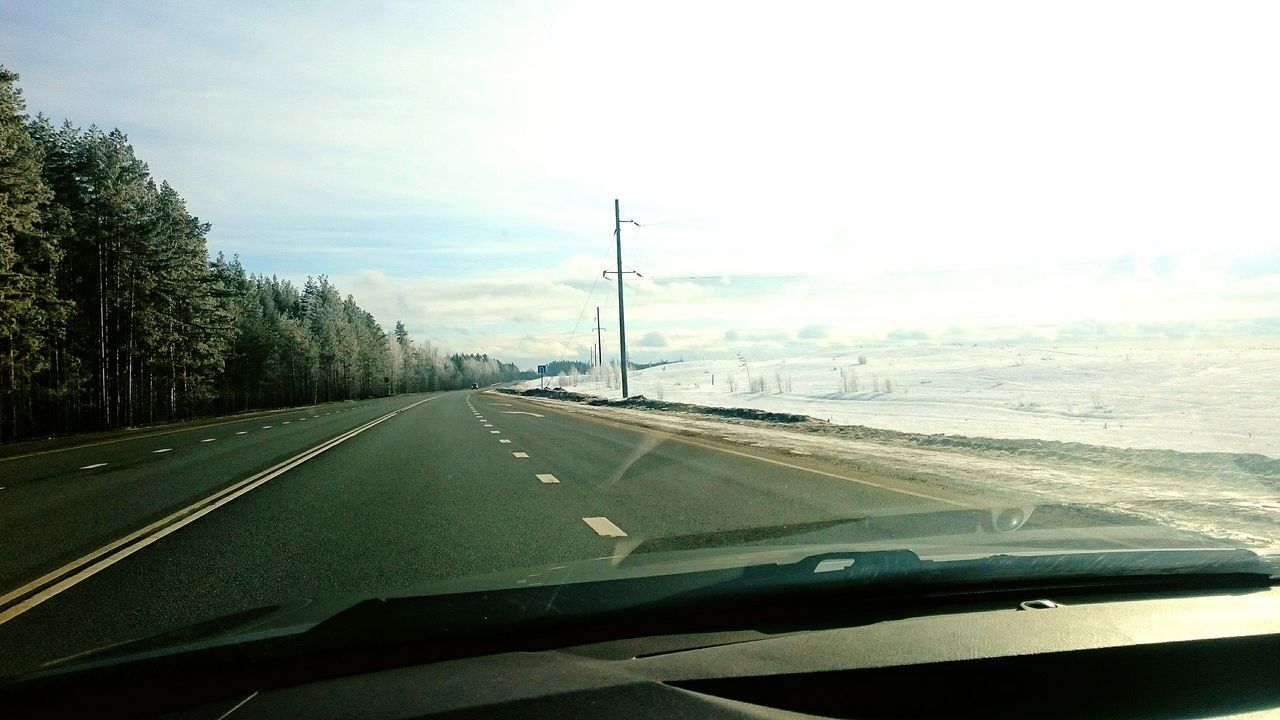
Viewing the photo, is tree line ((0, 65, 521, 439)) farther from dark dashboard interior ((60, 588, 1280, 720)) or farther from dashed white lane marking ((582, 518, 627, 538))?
dark dashboard interior ((60, 588, 1280, 720))

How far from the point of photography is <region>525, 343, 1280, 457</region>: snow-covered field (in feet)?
62.1

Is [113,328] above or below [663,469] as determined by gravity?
above

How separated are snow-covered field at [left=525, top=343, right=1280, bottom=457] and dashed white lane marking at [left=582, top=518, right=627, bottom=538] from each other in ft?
38.6

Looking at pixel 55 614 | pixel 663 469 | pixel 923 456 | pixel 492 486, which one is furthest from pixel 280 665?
pixel 923 456

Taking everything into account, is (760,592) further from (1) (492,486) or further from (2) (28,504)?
(2) (28,504)

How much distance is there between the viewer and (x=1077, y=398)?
3084cm

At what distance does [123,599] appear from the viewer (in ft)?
19.4

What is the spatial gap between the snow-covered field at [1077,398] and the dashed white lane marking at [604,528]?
38.6 feet

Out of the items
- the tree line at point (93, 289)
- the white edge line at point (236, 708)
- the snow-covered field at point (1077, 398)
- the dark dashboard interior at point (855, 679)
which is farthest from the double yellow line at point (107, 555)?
the tree line at point (93, 289)

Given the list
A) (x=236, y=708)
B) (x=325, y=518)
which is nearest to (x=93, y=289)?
(x=325, y=518)

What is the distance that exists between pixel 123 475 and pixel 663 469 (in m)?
9.33

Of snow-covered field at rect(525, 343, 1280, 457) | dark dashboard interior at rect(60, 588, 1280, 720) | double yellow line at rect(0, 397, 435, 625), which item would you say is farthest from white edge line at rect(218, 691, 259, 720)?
snow-covered field at rect(525, 343, 1280, 457)

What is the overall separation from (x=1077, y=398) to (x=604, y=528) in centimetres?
2767

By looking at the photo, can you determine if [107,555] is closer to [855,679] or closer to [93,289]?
[855,679]
